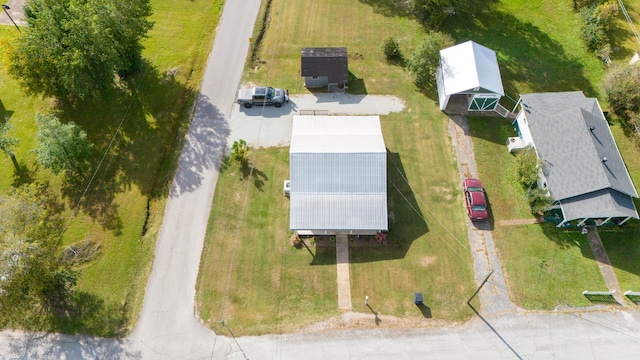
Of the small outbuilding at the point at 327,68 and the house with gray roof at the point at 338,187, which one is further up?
the small outbuilding at the point at 327,68

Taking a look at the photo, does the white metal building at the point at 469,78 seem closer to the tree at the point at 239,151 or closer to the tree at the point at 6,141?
the tree at the point at 239,151

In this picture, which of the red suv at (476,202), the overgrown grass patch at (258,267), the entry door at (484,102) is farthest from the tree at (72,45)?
the red suv at (476,202)

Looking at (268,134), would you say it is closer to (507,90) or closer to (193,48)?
(193,48)

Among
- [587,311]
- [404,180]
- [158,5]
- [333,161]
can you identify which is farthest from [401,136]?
[158,5]

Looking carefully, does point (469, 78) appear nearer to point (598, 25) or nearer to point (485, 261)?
point (485, 261)

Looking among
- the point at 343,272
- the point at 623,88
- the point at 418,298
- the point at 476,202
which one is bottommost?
the point at 418,298

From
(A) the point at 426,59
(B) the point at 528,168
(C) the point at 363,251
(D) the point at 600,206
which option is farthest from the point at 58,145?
(D) the point at 600,206
